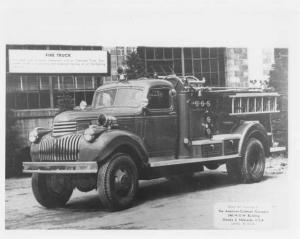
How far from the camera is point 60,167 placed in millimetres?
4059

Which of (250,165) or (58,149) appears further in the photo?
(250,165)

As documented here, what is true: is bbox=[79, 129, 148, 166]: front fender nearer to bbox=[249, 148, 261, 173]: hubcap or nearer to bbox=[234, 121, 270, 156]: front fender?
bbox=[234, 121, 270, 156]: front fender

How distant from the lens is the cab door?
4.50 meters

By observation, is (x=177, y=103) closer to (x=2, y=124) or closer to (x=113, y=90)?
(x=113, y=90)

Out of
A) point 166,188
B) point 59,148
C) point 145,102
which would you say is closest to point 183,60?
point 145,102

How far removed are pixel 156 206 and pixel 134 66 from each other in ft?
4.54

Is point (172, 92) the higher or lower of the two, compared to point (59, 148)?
higher

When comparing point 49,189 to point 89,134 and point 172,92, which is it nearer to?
point 89,134

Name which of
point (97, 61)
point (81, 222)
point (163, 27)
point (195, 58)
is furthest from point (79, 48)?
point (81, 222)

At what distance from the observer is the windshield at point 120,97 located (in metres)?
4.56

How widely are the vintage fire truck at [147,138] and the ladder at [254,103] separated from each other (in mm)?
10

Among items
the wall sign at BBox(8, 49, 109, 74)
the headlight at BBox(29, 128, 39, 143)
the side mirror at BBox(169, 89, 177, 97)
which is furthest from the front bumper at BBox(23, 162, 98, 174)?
the side mirror at BBox(169, 89, 177, 97)

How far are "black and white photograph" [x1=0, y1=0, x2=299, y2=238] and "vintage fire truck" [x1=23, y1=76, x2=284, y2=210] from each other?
1cm

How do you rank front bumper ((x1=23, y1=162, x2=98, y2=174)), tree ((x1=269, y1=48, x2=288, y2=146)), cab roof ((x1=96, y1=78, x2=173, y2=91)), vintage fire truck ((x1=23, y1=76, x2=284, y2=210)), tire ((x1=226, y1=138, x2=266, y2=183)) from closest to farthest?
front bumper ((x1=23, y1=162, x2=98, y2=174)), vintage fire truck ((x1=23, y1=76, x2=284, y2=210)), cab roof ((x1=96, y1=78, x2=173, y2=91)), tree ((x1=269, y1=48, x2=288, y2=146)), tire ((x1=226, y1=138, x2=266, y2=183))
